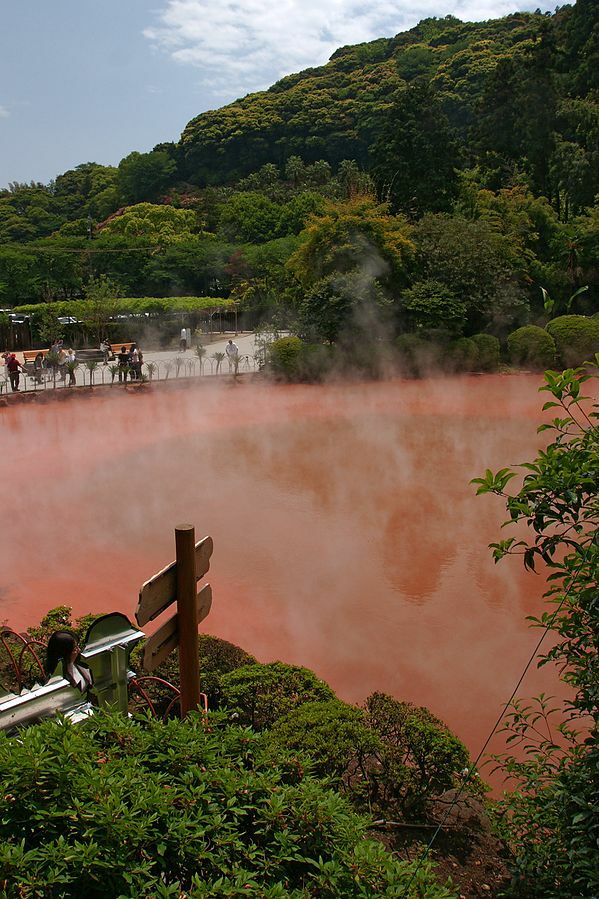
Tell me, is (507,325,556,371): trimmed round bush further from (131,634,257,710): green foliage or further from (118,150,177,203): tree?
(118,150,177,203): tree

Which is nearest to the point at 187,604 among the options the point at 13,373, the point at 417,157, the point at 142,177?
the point at 13,373

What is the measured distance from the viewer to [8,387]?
2005 centimetres

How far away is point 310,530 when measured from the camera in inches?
387

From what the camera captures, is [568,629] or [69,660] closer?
[568,629]

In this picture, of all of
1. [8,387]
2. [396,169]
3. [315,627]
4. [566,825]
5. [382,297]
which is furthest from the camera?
[396,169]

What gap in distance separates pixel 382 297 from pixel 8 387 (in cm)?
1044

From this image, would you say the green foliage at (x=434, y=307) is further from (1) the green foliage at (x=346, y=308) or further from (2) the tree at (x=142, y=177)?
(2) the tree at (x=142, y=177)

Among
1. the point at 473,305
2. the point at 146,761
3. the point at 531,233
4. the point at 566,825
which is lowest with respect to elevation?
the point at 566,825

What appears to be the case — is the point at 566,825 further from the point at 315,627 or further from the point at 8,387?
the point at 8,387

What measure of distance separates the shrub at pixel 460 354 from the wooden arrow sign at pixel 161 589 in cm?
1961

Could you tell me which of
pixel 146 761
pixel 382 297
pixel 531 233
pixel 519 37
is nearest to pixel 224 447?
pixel 382 297

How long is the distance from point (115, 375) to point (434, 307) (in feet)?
30.3

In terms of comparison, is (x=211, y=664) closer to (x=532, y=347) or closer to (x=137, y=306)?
(x=532, y=347)

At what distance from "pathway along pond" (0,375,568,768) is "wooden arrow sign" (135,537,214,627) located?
294cm
